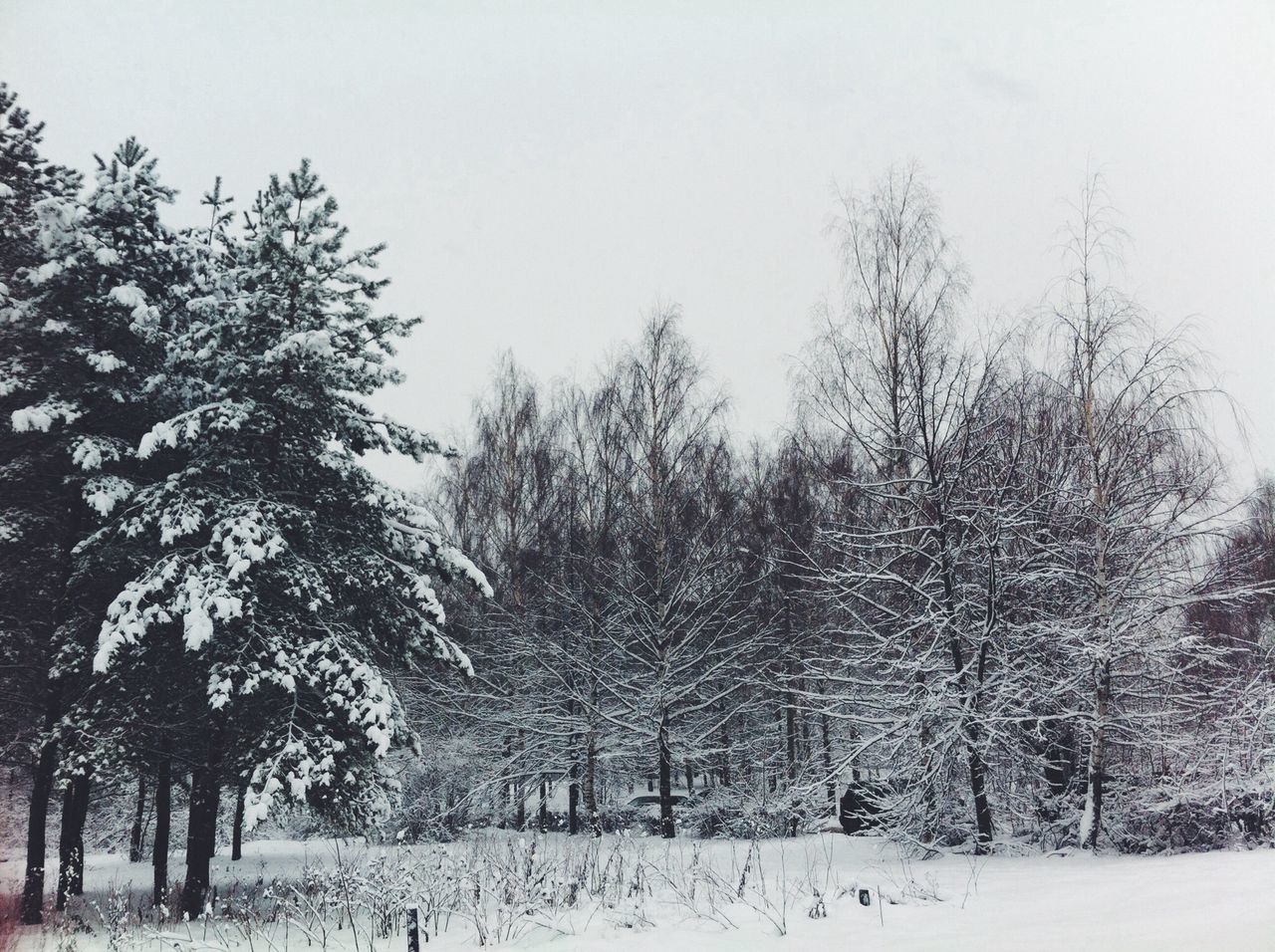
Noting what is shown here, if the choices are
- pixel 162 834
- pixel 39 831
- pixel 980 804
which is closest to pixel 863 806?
pixel 980 804

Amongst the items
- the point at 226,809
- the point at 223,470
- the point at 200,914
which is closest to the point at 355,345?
the point at 223,470

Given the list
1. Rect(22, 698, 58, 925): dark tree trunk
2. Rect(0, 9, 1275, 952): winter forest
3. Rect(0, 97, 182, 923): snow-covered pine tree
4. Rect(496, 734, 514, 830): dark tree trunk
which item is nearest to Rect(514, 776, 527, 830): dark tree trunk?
Rect(496, 734, 514, 830): dark tree trunk

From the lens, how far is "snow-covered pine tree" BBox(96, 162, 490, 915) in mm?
9164

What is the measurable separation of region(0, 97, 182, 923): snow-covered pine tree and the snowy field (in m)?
3.27

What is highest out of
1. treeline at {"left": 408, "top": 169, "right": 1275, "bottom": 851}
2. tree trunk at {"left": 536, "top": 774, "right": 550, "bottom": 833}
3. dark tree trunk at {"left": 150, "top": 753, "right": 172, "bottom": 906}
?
treeline at {"left": 408, "top": 169, "right": 1275, "bottom": 851}

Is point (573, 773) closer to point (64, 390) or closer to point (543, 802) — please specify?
point (543, 802)

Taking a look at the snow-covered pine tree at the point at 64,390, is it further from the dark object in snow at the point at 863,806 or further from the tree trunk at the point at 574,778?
the dark object in snow at the point at 863,806

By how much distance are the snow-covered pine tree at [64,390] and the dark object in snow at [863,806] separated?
10994 mm

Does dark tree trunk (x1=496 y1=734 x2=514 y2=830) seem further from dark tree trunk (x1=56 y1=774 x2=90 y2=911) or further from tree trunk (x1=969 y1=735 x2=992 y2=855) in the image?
tree trunk (x1=969 y1=735 x2=992 y2=855)

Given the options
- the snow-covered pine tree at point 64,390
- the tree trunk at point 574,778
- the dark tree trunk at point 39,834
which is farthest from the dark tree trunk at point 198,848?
the tree trunk at point 574,778

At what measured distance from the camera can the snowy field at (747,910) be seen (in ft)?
19.9

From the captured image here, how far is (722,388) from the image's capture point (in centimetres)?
1992

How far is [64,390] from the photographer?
10.6 metres

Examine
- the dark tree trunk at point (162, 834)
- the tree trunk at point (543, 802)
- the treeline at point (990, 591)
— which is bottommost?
the tree trunk at point (543, 802)
